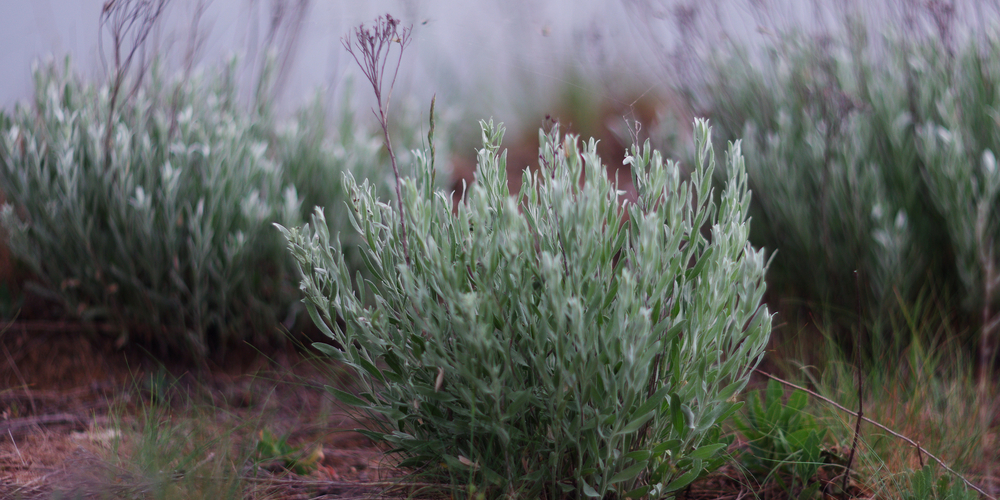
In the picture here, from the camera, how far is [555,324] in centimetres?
142

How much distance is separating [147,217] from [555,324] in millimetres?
1875

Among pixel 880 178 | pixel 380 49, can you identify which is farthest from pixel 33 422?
pixel 880 178

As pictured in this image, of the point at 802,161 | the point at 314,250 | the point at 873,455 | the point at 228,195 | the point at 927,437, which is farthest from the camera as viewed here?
the point at 802,161

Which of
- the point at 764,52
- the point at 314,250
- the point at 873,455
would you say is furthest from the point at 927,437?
the point at 764,52

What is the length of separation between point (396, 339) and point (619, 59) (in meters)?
3.54

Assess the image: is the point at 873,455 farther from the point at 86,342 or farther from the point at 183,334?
the point at 86,342

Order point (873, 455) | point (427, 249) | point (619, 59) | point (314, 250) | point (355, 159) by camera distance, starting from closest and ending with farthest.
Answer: point (427, 249)
point (314, 250)
point (873, 455)
point (355, 159)
point (619, 59)

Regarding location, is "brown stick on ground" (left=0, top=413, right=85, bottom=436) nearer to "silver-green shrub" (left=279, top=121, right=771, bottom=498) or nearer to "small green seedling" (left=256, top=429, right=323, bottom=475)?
"small green seedling" (left=256, top=429, right=323, bottom=475)

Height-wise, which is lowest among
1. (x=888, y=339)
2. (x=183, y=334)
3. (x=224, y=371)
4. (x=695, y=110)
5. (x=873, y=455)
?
(x=888, y=339)

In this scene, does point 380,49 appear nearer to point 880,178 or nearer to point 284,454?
point 284,454

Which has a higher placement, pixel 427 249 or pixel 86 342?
pixel 427 249

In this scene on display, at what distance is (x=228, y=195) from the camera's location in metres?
2.65

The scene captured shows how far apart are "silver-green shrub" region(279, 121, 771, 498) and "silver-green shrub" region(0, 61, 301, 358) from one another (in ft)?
4.26

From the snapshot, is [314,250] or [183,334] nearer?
[314,250]
